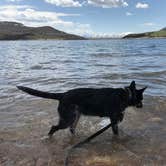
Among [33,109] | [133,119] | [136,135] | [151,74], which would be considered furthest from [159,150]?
[151,74]

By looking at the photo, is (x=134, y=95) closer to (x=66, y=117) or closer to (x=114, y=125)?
(x=114, y=125)

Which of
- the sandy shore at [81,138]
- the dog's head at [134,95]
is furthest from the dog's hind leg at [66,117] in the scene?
the dog's head at [134,95]

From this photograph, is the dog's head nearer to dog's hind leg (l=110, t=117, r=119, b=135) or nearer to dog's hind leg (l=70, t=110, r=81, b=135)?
dog's hind leg (l=110, t=117, r=119, b=135)

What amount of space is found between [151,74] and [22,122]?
34.1 feet

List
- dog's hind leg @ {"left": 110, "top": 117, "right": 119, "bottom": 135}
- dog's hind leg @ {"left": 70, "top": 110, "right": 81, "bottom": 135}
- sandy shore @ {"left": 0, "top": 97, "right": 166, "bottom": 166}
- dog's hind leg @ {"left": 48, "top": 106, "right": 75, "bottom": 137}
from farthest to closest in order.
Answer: dog's hind leg @ {"left": 110, "top": 117, "right": 119, "bottom": 135} → dog's hind leg @ {"left": 70, "top": 110, "right": 81, "bottom": 135} → dog's hind leg @ {"left": 48, "top": 106, "right": 75, "bottom": 137} → sandy shore @ {"left": 0, "top": 97, "right": 166, "bottom": 166}

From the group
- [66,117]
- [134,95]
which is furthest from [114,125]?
[66,117]

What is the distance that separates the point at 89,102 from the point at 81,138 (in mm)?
992

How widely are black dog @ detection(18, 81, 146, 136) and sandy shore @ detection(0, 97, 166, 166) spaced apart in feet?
1.57

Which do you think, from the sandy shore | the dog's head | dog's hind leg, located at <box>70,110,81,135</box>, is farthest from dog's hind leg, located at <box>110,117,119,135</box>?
dog's hind leg, located at <box>70,110,81,135</box>

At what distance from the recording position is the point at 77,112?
275 inches

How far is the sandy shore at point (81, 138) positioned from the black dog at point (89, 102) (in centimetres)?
48

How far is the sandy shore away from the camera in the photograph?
20.0 feet

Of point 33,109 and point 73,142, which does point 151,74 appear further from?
point 73,142

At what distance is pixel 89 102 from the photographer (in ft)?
22.8
